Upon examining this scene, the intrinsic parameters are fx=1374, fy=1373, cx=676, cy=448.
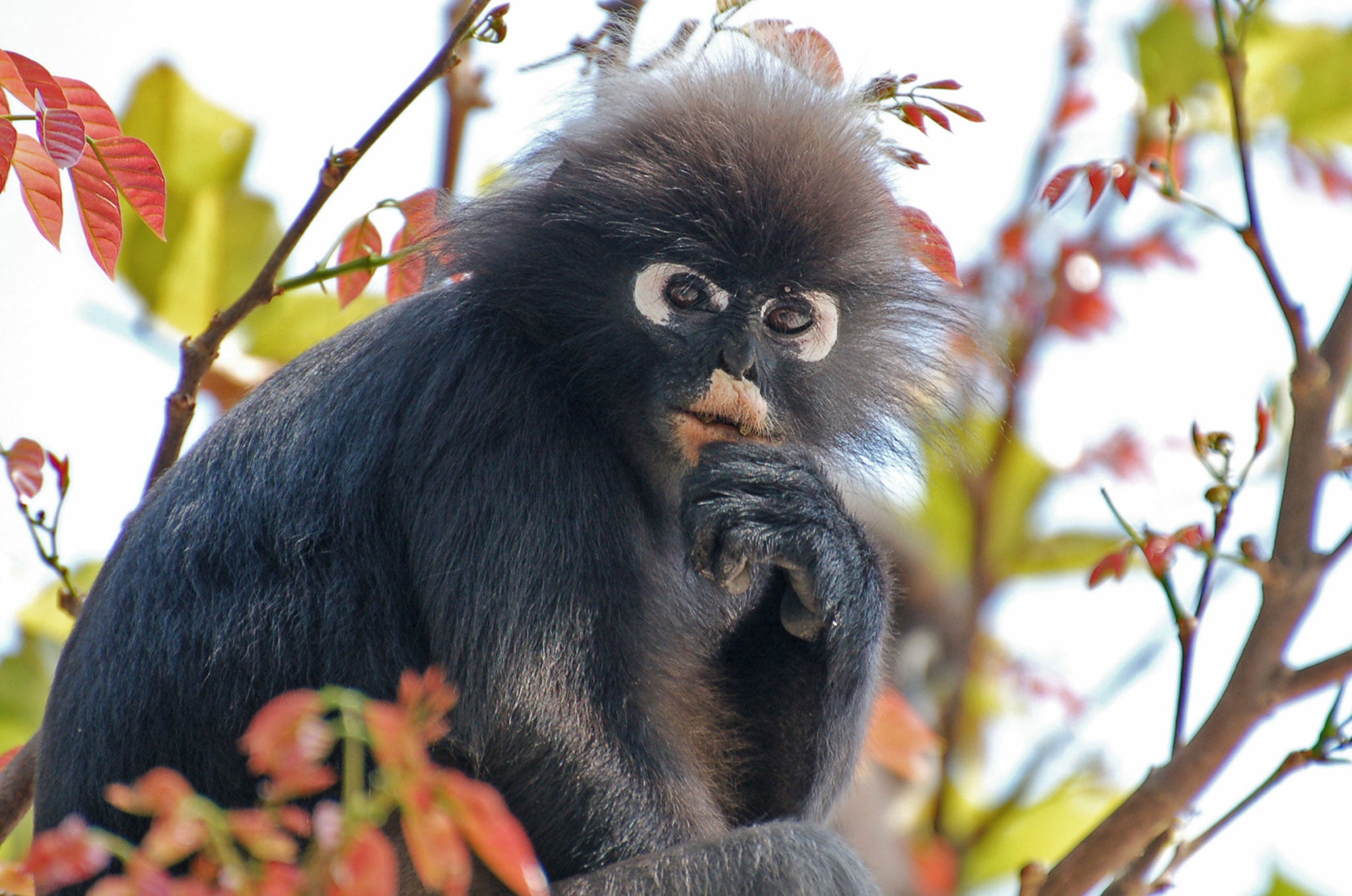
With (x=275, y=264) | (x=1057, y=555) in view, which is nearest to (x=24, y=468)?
(x=275, y=264)

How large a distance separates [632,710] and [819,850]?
44 centimetres

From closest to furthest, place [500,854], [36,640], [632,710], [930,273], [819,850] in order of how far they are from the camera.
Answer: [500,854] < [819,850] < [632,710] < [930,273] < [36,640]

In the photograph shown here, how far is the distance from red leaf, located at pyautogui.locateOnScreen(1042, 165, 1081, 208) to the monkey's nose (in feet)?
2.39

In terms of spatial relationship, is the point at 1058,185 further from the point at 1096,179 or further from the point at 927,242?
the point at 927,242

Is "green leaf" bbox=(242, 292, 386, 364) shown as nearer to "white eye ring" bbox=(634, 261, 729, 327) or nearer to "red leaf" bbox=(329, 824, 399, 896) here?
"white eye ring" bbox=(634, 261, 729, 327)

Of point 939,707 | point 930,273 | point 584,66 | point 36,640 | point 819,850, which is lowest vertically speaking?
point 939,707

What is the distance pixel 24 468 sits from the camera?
111 inches

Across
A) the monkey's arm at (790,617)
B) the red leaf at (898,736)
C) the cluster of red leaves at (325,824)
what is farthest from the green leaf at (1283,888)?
the cluster of red leaves at (325,824)

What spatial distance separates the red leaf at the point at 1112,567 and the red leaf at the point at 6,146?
7.14ft

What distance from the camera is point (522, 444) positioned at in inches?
107

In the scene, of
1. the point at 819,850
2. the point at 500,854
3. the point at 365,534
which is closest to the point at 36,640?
the point at 365,534

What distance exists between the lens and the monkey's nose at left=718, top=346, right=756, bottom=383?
281 centimetres

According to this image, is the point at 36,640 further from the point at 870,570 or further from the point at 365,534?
the point at 870,570

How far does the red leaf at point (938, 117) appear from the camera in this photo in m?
2.89
